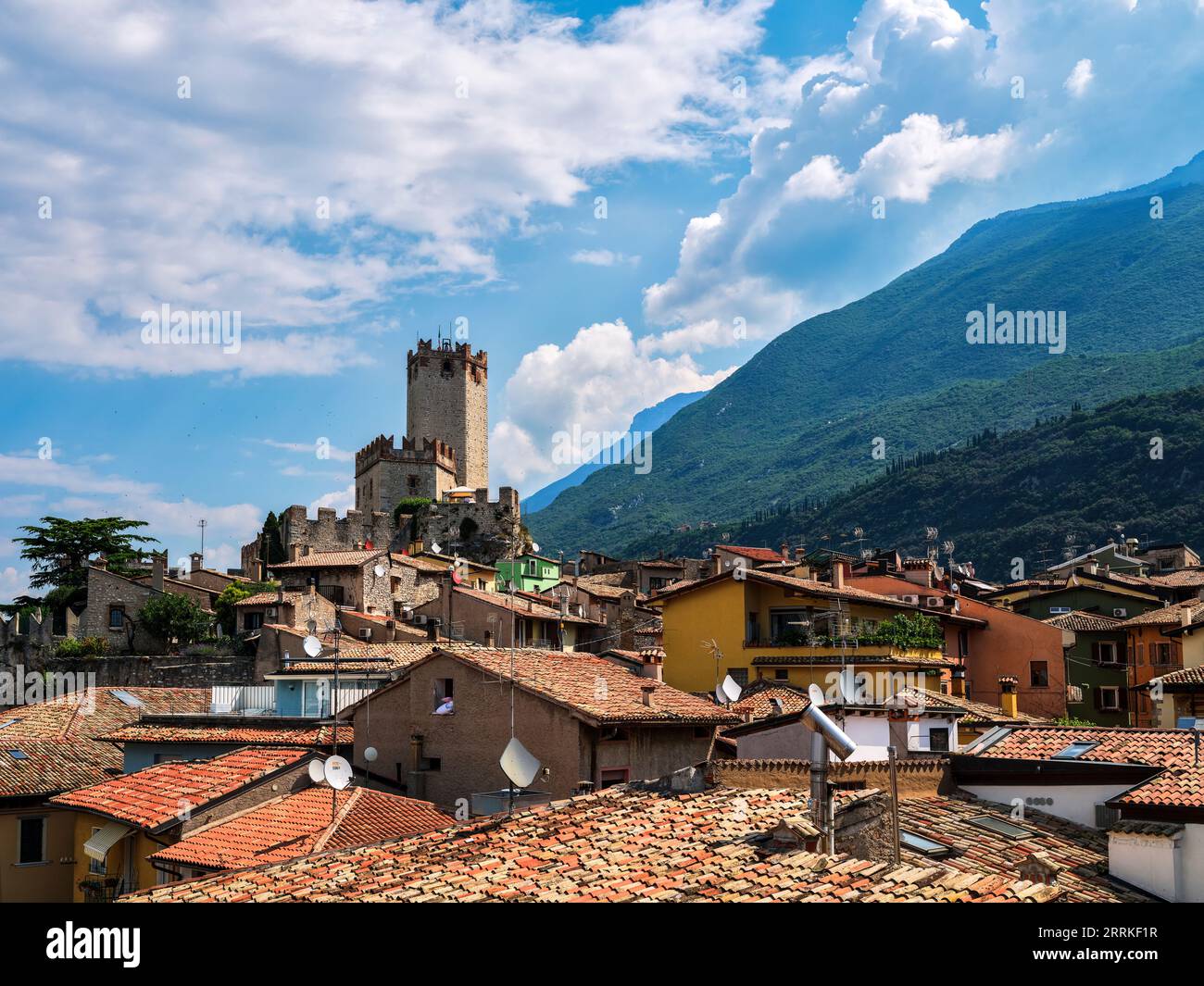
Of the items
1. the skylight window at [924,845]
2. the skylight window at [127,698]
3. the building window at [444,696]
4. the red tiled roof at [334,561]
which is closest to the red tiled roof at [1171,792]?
the skylight window at [924,845]

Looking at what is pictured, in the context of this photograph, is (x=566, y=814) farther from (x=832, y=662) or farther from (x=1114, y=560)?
(x=1114, y=560)

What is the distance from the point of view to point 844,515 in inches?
5605

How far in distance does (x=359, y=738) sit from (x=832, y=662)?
1428 centimetres

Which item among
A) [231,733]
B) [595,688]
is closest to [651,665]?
[595,688]

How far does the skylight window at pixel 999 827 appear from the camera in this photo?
16859mm

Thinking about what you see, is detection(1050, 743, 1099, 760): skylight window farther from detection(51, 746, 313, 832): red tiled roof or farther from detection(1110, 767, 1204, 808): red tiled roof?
detection(51, 746, 313, 832): red tiled roof

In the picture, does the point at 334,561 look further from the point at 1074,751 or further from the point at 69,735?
the point at 1074,751

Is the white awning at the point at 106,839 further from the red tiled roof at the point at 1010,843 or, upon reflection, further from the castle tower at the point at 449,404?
the castle tower at the point at 449,404

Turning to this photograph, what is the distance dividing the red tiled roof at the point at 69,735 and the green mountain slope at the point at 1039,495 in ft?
237

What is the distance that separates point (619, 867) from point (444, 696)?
977cm

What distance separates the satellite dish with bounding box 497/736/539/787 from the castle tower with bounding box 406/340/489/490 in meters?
103

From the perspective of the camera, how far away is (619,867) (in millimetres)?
12891

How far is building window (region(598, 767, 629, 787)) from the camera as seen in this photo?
65.1 ft

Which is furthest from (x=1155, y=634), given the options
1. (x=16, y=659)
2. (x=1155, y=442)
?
(x=1155, y=442)
